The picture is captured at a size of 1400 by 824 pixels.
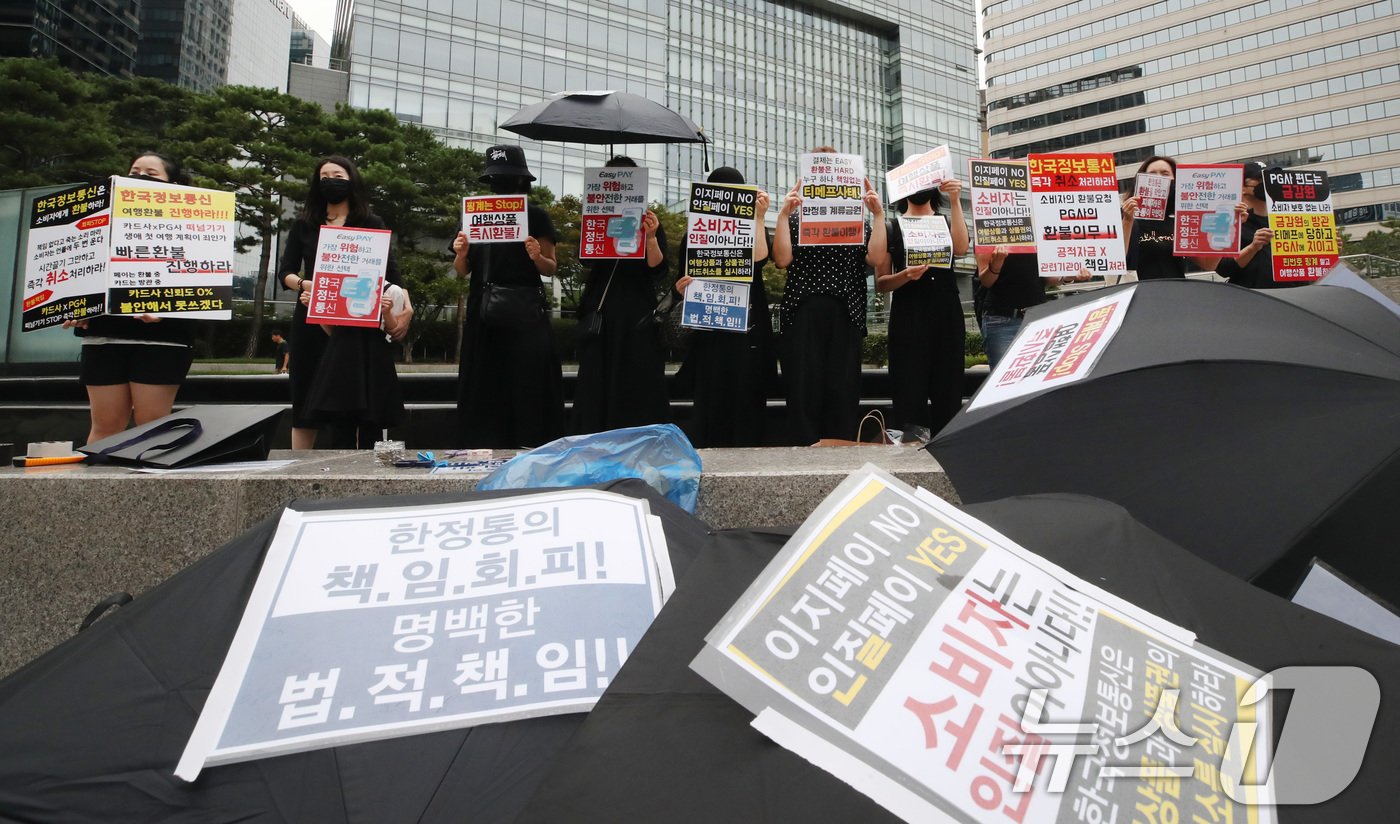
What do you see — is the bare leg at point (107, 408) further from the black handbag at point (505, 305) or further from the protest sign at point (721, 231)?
the protest sign at point (721, 231)

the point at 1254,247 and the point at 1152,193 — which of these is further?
the point at 1254,247

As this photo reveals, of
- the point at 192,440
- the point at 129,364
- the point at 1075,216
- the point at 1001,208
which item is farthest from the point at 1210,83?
the point at 192,440

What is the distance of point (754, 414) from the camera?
4621 millimetres

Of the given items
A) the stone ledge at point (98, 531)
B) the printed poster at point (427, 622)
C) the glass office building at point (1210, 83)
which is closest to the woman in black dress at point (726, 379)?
the stone ledge at point (98, 531)

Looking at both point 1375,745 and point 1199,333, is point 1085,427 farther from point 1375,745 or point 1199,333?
point 1375,745

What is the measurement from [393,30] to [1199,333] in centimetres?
3957

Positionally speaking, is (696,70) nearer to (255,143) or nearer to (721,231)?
(255,143)

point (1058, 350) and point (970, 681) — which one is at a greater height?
point (1058, 350)

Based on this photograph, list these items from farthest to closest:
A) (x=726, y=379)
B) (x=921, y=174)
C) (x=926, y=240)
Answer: (x=726, y=379), (x=921, y=174), (x=926, y=240)

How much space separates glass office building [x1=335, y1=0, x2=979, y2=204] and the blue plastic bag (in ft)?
87.3

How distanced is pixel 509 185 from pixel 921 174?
2.42 metres

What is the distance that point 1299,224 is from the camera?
17.1 ft

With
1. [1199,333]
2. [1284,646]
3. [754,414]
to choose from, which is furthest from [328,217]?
[1284,646]

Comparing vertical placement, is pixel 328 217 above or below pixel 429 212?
below
